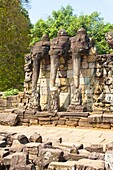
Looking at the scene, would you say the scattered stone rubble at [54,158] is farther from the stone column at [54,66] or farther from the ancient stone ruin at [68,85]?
the stone column at [54,66]

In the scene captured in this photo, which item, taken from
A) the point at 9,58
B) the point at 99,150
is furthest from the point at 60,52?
the point at 9,58

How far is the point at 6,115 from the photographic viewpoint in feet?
29.6

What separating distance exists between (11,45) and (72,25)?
16.4 ft

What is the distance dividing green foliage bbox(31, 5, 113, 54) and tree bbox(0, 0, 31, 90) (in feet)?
4.10

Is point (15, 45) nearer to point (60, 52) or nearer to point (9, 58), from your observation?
point (9, 58)

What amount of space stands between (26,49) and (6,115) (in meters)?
11.6

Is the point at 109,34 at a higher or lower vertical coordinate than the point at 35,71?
higher

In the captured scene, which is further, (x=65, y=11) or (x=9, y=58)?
(x=65, y=11)

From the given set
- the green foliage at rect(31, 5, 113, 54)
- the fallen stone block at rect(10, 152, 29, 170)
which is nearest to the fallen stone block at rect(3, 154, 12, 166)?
the fallen stone block at rect(10, 152, 29, 170)

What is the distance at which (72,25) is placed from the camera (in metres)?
19.9

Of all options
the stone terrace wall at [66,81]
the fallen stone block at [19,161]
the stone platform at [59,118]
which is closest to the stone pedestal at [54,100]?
the stone platform at [59,118]

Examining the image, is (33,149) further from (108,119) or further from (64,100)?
(64,100)

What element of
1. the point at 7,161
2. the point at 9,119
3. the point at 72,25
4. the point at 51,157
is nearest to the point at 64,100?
the point at 9,119

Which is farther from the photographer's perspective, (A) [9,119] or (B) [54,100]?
(A) [9,119]
